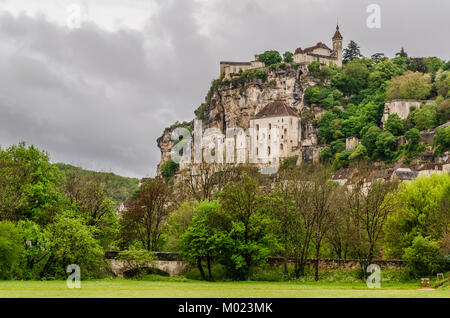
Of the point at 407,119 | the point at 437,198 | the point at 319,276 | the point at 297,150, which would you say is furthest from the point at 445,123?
the point at 319,276

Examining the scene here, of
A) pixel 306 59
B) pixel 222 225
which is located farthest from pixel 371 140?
pixel 222 225

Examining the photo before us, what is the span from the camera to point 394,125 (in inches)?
5054

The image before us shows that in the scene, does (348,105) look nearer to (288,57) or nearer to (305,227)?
(288,57)

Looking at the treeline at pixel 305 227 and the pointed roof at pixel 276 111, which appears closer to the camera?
the treeline at pixel 305 227

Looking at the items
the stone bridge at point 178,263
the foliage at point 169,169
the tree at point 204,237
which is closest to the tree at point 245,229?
the tree at point 204,237

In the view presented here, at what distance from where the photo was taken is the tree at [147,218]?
2647 inches

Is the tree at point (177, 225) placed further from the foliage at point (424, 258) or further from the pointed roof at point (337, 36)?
the pointed roof at point (337, 36)

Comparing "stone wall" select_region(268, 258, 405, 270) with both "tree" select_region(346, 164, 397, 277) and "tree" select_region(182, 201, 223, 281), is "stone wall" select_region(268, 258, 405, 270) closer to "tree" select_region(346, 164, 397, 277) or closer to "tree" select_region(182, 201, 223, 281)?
"tree" select_region(346, 164, 397, 277)

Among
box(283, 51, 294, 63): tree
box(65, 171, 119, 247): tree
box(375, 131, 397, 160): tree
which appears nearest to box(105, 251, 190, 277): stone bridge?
box(65, 171, 119, 247): tree

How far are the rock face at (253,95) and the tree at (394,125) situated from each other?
22.2 m

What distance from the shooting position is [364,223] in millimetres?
58375

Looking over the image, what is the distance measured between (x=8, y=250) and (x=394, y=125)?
308 ft

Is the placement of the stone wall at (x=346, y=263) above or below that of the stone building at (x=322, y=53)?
below

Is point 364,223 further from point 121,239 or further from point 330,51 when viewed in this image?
point 330,51
